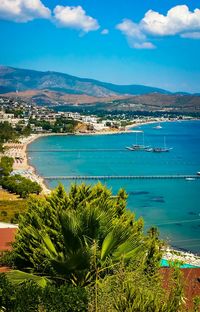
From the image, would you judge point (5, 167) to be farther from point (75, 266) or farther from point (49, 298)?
point (49, 298)

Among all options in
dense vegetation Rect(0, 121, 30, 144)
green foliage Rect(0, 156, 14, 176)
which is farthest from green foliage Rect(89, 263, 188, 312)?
dense vegetation Rect(0, 121, 30, 144)

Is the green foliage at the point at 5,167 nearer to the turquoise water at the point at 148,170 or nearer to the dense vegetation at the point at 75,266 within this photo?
the turquoise water at the point at 148,170

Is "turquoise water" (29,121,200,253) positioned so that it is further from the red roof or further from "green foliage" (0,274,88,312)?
"green foliage" (0,274,88,312)

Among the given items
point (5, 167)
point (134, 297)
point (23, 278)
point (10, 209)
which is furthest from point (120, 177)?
point (134, 297)

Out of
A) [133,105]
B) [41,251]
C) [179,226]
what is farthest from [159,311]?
[133,105]

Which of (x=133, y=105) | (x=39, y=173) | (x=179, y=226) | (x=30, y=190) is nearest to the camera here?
(x=179, y=226)

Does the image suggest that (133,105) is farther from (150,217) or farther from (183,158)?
(150,217)
